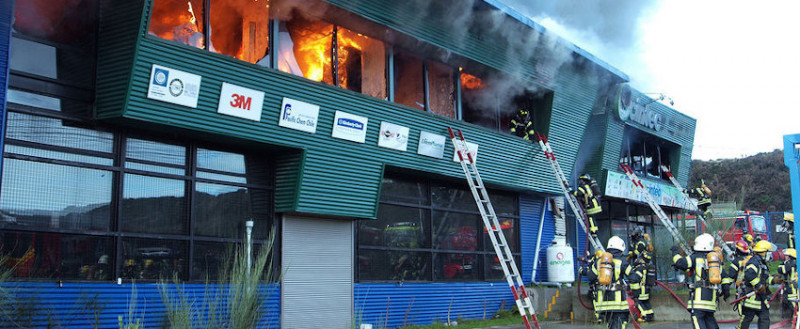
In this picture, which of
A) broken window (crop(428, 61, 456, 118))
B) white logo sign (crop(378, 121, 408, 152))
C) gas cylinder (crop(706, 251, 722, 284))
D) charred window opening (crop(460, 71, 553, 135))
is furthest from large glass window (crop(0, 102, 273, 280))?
gas cylinder (crop(706, 251, 722, 284))

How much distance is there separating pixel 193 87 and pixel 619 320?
28.2ft

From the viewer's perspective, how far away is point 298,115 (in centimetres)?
1379

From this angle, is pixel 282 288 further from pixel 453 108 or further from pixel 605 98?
pixel 605 98

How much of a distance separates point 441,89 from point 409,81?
3.91ft

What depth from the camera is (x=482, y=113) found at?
1977 cm

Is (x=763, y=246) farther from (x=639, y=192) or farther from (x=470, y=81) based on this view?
(x=639, y=192)

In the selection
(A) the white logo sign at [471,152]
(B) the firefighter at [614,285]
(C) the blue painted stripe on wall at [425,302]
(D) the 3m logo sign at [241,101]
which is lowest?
(C) the blue painted stripe on wall at [425,302]

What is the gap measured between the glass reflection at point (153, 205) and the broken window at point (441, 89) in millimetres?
7332

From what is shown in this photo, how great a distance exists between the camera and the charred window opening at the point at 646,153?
26766 mm

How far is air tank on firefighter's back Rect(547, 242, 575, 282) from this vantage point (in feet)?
66.1

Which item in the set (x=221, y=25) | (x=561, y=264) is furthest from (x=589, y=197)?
(x=221, y=25)

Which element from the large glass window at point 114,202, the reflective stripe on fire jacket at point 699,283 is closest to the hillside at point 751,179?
the reflective stripe on fire jacket at point 699,283

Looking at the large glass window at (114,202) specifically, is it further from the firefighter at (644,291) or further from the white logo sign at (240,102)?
the firefighter at (644,291)

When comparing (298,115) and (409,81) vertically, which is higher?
(409,81)
